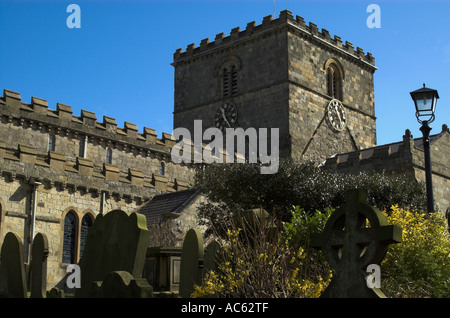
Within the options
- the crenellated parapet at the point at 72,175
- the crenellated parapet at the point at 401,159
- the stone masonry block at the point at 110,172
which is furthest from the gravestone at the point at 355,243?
the crenellated parapet at the point at 401,159

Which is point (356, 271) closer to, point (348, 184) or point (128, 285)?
point (128, 285)

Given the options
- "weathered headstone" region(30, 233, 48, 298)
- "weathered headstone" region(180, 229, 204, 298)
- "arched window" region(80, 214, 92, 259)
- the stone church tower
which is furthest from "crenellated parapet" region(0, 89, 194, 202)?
"weathered headstone" region(180, 229, 204, 298)

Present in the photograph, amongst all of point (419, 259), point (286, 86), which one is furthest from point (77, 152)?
point (419, 259)

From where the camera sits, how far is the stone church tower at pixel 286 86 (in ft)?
137

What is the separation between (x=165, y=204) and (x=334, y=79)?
70.3 ft

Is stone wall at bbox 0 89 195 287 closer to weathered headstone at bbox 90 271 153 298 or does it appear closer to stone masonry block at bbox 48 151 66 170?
stone masonry block at bbox 48 151 66 170

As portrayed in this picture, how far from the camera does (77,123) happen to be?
1316 inches

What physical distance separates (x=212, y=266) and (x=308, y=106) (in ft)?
105

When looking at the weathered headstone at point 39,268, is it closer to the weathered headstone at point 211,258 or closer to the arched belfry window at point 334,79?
the weathered headstone at point 211,258

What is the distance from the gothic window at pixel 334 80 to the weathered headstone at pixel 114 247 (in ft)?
118

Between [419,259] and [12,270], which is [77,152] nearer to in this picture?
[12,270]

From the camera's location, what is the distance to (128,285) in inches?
336
